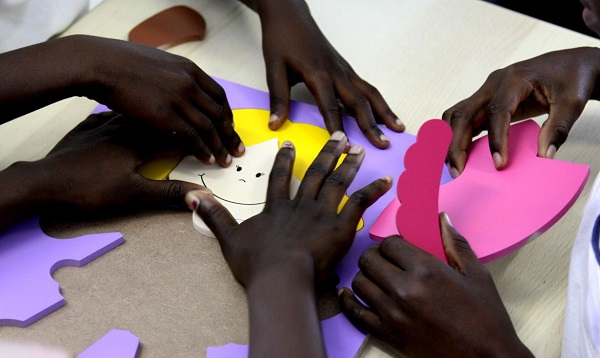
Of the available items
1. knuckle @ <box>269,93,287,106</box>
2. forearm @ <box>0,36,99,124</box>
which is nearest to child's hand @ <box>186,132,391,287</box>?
knuckle @ <box>269,93,287,106</box>

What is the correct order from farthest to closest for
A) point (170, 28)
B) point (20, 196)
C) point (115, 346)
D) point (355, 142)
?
1. point (170, 28)
2. point (355, 142)
3. point (20, 196)
4. point (115, 346)

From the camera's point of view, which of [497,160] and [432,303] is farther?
[497,160]

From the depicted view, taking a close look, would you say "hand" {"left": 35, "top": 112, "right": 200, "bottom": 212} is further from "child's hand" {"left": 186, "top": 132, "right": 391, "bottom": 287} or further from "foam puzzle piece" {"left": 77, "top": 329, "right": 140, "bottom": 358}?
"foam puzzle piece" {"left": 77, "top": 329, "right": 140, "bottom": 358}

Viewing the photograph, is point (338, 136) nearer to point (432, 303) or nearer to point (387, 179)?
point (387, 179)

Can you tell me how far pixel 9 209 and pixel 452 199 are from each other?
1.56 feet

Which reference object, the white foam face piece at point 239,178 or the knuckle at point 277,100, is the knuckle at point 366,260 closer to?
the white foam face piece at point 239,178

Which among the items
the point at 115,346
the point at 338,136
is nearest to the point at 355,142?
the point at 338,136

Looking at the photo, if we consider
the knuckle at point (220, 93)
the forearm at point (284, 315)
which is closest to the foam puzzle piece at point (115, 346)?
the forearm at point (284, 315)

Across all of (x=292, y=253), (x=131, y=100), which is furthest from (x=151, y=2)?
(x=292, y=253)

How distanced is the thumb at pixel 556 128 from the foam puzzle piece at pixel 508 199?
0.4 inches

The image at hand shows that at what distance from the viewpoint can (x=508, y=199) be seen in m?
0.71

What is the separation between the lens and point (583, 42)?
959mm

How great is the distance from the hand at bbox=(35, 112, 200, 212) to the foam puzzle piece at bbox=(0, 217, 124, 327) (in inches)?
1.6

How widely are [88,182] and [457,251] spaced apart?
1.32ft
